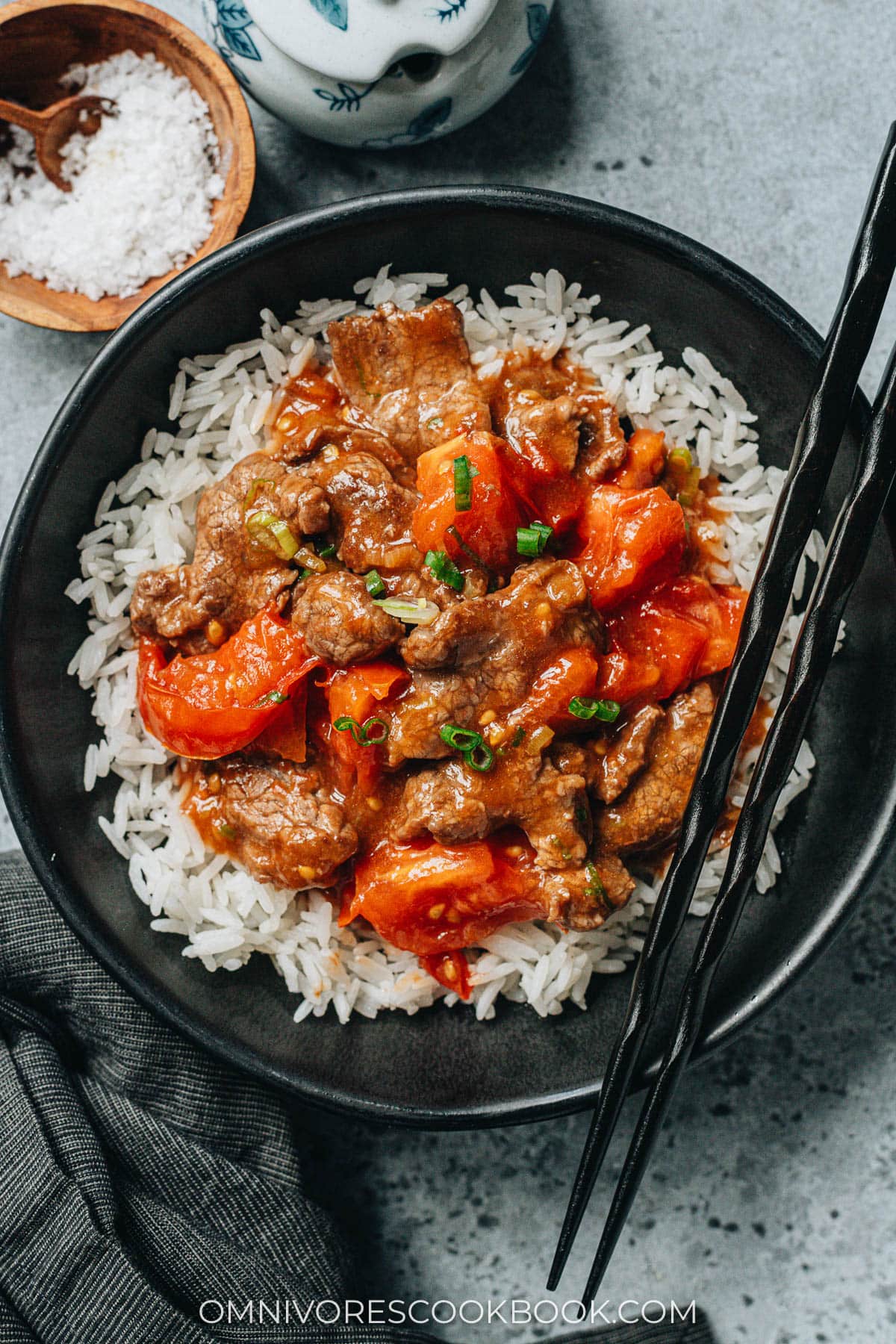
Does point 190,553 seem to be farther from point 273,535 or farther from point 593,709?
point 593,709

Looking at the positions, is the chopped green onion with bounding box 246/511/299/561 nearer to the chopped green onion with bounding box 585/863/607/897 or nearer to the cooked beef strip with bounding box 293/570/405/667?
the cooked beef strip with bounding box 293/570/405/667

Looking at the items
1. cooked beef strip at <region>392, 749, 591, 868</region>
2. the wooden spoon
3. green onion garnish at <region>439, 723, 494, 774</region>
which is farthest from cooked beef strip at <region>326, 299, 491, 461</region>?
the wooden spoon

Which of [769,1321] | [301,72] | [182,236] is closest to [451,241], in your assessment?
[301,72]

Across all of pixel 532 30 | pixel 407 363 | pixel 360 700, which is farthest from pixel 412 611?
pixel 532 30

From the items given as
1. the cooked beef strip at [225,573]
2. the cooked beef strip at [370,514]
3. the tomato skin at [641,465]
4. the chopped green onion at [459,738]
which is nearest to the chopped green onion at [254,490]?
the cooked beef strip at [225,573]

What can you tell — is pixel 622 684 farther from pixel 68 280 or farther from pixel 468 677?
pixel 68 280

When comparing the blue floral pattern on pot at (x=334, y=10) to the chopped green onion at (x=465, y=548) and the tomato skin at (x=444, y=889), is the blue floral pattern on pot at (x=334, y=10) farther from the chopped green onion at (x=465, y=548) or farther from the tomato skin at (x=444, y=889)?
the tomato skin at (x=444, y=889)
